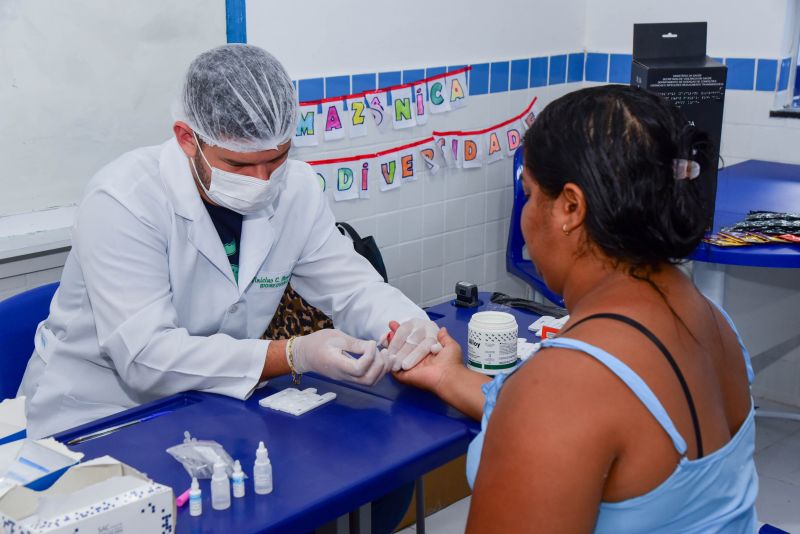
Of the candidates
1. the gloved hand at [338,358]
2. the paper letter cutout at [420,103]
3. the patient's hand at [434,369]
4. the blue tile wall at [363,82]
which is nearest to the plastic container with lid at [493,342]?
the patient's hand at [434,369]

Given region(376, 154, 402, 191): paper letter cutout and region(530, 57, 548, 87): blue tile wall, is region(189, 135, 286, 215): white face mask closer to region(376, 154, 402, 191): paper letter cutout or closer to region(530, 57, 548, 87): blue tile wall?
region(376, 154, 402, 191): paper letter cutout

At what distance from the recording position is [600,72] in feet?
13.5

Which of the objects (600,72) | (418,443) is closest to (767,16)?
(600,72)

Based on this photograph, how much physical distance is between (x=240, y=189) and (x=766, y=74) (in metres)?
2.51

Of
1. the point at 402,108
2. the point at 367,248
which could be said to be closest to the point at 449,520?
the point at 367,248

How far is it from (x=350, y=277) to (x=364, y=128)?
3.73ft

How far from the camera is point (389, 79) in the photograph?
11.0 ft

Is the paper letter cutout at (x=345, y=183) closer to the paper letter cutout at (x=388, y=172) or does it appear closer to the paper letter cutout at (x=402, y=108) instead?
the paper letter cutout at (x=388, y=172)

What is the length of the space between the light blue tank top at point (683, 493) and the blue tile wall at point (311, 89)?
6.59 feet

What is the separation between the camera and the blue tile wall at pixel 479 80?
144 inches

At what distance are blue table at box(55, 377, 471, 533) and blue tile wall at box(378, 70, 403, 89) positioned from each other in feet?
5.58

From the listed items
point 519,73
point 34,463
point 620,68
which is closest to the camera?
point 34,463

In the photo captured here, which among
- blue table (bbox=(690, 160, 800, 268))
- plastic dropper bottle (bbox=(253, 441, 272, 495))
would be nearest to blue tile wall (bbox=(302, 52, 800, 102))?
blue table (bbox=(690, 160, 800, 268))

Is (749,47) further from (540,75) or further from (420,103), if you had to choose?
(420,103)
